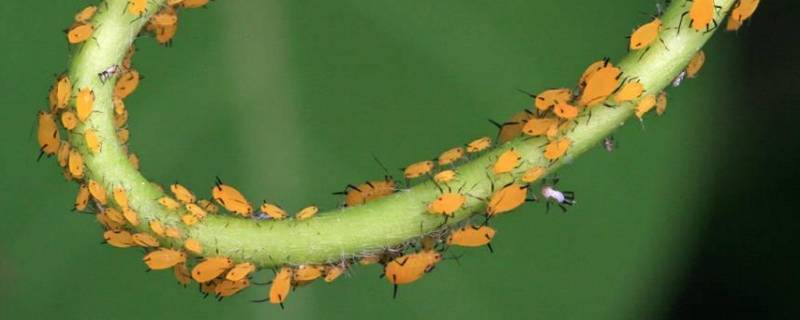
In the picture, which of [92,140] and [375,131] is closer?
[92,140]

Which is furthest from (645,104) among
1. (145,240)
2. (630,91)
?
(145,240)

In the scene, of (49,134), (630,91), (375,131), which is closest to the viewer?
(630,91)

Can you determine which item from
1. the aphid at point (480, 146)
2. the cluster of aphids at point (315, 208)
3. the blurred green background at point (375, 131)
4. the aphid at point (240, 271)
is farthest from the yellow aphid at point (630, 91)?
the blurred green background at point (375, 131)

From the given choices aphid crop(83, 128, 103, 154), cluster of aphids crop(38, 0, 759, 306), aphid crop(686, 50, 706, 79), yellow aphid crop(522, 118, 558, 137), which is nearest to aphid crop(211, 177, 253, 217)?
cluster of aphids crop(38, 0, 759, 306)

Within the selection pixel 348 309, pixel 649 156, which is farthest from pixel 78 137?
pixel 649 156

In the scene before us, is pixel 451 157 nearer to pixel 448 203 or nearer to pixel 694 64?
pixel 448 203

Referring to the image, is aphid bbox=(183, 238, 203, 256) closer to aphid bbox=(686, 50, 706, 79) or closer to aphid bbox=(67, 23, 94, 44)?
aphid bbox=(67, 23, 94, 44)

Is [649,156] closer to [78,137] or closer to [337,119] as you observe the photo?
[337,119]
